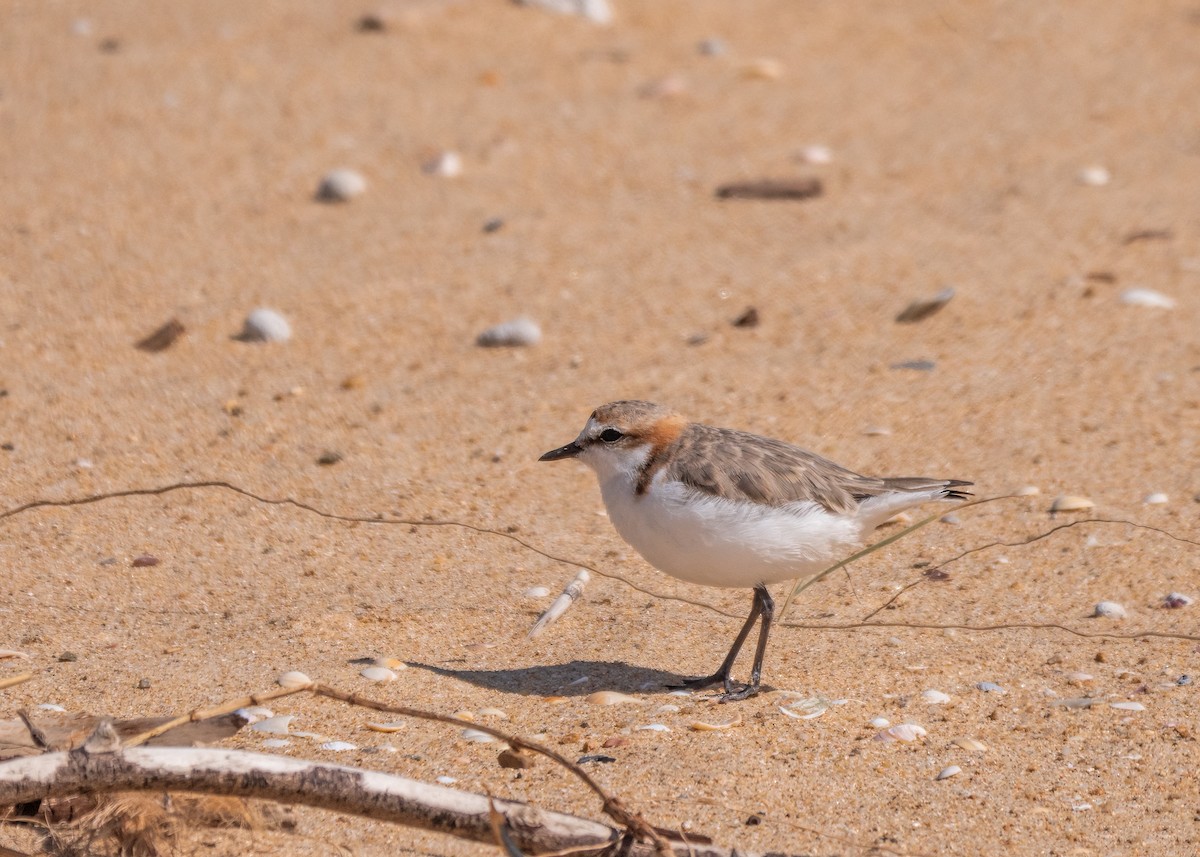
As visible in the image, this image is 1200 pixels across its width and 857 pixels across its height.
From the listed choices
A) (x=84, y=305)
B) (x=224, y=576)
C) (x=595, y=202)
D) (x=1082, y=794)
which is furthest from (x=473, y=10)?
(x=1082, y=794)

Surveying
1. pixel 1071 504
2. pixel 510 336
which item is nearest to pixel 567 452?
pixel 1071 504

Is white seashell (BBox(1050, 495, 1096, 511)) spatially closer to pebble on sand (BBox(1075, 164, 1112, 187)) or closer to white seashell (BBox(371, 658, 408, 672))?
white seashell (BBox(371, 658, 408, 672))

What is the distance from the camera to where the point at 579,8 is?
990 centimetres

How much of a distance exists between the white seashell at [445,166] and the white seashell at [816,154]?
2.02 m

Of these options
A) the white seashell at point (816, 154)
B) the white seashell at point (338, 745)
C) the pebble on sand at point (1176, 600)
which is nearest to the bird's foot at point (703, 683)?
the white seashell at point (338, 745)

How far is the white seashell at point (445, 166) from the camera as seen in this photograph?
8.08 metres

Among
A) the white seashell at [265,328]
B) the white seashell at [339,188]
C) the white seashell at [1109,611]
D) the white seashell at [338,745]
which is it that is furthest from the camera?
the white seashell at [339,188]

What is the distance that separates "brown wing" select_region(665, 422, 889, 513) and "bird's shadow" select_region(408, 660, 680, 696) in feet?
2.03

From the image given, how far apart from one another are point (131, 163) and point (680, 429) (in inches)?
193

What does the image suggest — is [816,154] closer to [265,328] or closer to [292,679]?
[265,328]

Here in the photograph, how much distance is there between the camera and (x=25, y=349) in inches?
250

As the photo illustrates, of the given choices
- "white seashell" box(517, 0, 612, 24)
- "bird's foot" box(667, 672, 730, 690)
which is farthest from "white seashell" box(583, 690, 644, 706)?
"white seashell" box(517, 0, 612, 24)

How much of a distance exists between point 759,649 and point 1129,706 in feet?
3.30

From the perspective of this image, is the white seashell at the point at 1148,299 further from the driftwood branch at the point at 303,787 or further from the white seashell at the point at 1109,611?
the driftwood branch at the point at 303,787
